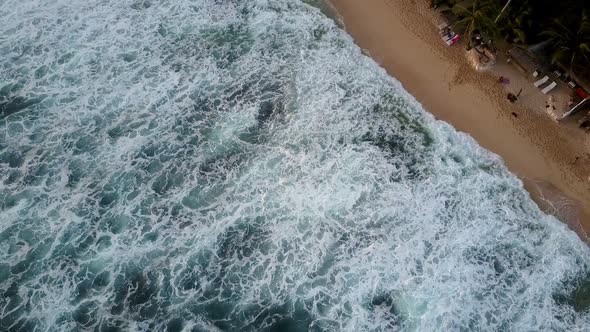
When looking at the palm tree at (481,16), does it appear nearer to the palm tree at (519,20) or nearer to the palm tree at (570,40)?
the palm tree at (519,20)

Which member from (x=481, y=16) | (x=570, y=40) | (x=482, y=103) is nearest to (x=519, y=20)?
(x=481, y=16)

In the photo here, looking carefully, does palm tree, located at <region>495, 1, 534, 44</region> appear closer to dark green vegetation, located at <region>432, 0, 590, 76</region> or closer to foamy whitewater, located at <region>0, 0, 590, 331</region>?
dark green vegetation, located at <region>432, 0, 590, 76</region>

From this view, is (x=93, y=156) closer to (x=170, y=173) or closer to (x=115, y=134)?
(x=115, y=134)

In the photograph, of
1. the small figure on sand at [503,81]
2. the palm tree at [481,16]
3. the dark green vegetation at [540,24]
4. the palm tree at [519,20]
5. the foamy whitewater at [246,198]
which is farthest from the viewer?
the small figure on sand at [503,81]

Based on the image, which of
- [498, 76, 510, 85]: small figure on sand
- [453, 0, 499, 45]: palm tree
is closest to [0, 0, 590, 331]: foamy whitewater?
[498, 76, 510, 85]: small figure on sand

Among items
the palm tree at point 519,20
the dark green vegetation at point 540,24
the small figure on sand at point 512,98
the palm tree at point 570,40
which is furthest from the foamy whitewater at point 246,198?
the palm tree at point 570,40
